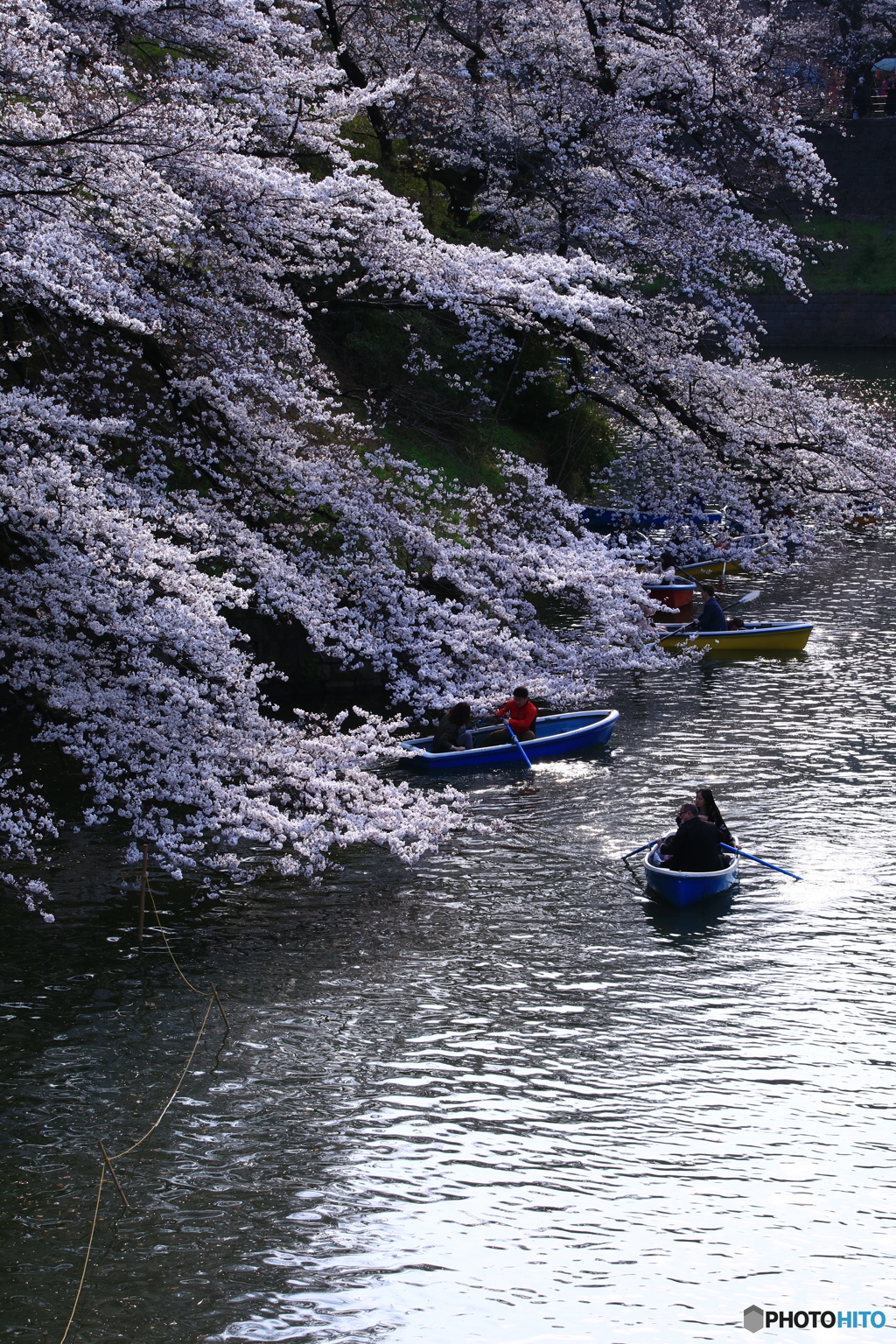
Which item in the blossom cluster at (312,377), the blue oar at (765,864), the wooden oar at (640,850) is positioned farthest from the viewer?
the wooden oar at (640,850)

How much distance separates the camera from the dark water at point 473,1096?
795cm

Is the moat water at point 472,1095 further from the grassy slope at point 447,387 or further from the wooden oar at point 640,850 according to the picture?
the grassy slope at point 447,387

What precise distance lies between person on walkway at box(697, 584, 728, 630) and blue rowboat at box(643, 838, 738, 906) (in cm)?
952

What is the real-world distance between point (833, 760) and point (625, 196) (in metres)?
13.9

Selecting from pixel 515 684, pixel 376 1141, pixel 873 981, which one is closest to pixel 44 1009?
pixel 376 1141

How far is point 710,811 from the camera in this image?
45.4ft

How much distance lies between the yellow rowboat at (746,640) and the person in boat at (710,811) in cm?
830

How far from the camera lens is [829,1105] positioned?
32.2ft

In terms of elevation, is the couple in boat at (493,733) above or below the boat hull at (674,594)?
above

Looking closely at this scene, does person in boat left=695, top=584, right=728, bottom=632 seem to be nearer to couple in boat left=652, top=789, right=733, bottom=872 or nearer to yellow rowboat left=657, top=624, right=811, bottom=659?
yellow rowboat left=657, top=624, right=811, bottom=659

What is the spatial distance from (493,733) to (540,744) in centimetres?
76

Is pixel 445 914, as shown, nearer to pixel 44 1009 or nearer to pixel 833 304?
pixel 44 1009

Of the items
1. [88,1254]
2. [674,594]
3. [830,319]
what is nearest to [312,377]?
[674,594]

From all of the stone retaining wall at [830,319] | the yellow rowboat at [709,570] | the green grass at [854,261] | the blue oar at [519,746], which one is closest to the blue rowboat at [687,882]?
the blue oar at [519,746]
